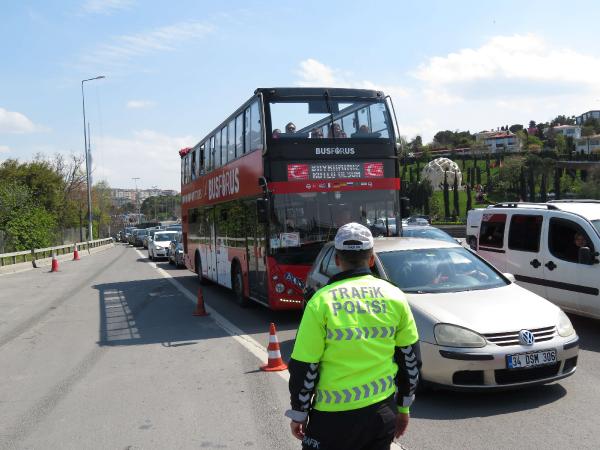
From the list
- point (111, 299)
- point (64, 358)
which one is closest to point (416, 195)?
point (111, 299)

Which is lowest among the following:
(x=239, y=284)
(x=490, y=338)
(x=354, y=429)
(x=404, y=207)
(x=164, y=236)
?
(x=239, y=284)

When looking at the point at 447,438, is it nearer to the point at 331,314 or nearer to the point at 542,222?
the point at 331,314

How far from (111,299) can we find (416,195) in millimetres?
92033

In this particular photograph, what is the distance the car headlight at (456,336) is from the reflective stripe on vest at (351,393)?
9.87 ft

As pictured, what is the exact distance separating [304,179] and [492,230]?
3.48 m

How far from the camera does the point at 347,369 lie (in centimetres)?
267

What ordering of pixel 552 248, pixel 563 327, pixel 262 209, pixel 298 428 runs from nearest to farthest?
1. pixel 298 428
2. pixel 563 327
3. pixel 552 248
4. pixel 262 209

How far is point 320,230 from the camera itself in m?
10.6

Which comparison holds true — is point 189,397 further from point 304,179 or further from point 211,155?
point 211,155

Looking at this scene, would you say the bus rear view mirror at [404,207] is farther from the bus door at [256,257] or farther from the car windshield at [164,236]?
→ the car windshield at [164,236]

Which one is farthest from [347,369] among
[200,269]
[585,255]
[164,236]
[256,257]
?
[164,236]

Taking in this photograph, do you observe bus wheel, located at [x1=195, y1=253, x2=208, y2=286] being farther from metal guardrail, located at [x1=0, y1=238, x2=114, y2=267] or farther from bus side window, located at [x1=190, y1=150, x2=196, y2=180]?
metal guardrail, located at [x1=0, y1=238, x2=114, y2=267]

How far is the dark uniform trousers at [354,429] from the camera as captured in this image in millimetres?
2621

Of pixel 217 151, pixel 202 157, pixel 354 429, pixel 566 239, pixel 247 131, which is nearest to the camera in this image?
pixel 354 429
